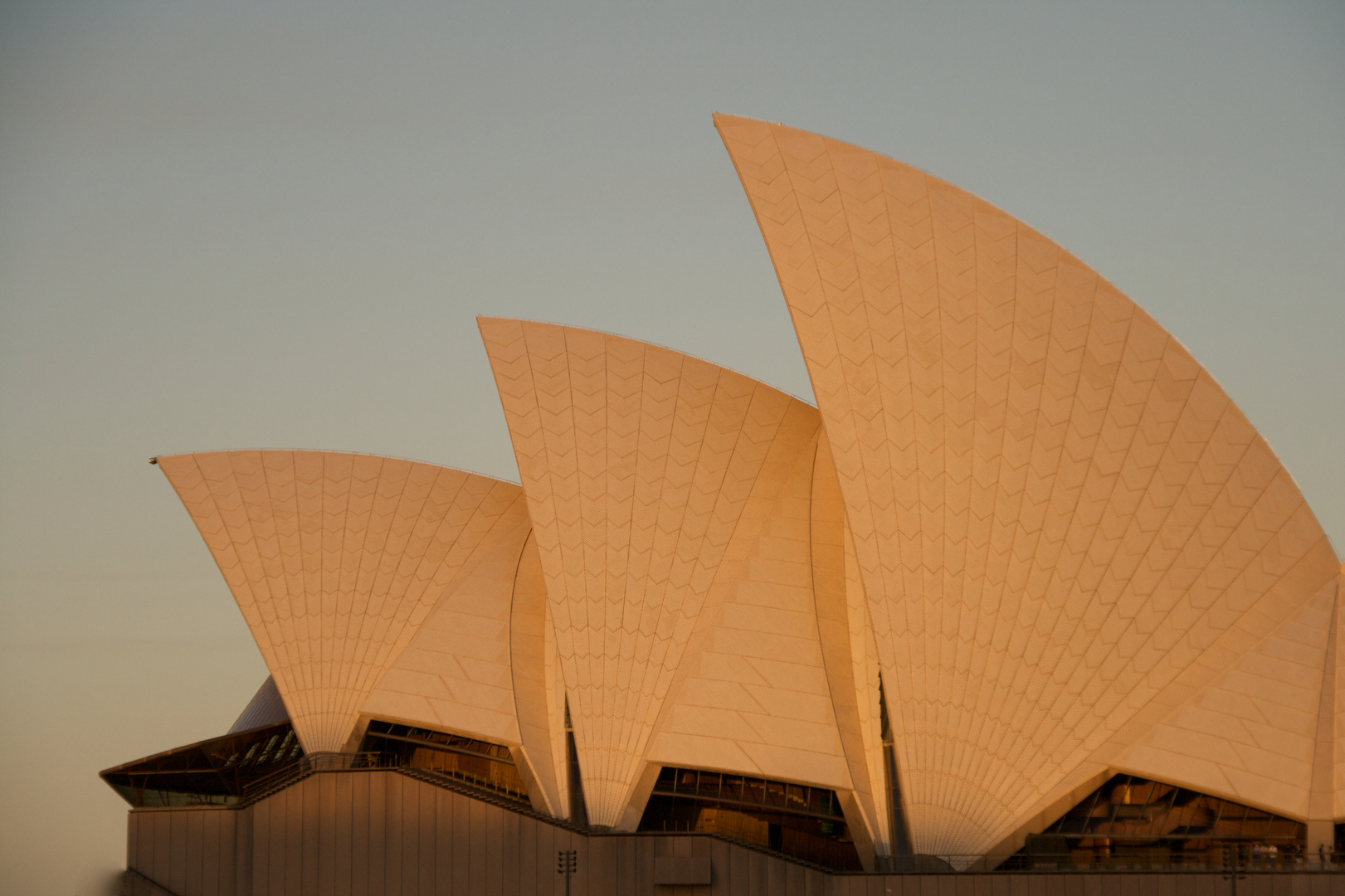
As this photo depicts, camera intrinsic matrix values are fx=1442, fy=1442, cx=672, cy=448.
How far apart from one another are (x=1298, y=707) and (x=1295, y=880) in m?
4.37

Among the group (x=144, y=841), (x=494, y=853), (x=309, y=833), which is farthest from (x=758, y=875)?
(x=144, y=841)

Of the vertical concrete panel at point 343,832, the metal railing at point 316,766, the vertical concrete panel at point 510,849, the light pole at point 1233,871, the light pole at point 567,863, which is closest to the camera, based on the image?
the light pole at point 1233,871

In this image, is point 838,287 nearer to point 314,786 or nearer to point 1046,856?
point 1046,856

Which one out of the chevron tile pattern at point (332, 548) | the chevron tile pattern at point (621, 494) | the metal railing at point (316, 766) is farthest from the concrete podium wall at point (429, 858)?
the chevron tile pattern at point (332, 548)

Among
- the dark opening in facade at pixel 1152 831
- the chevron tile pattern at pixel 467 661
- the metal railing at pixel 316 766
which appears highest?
the chevron tile pattern at pixel 467 661

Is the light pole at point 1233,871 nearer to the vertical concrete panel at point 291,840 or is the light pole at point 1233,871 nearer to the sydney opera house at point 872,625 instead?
the sydney opera house at point 872,625

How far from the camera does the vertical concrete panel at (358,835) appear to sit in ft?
121

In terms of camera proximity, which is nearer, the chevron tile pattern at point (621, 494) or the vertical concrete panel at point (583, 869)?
the vertical concrete panel at point (583, 869)

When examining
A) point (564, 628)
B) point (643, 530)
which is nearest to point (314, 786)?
point (564, 628)

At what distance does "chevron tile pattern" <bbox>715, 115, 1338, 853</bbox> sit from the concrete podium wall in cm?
361

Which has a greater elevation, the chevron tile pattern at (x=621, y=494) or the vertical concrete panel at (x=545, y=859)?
the chevron tile pattern at (x=621, y=494)

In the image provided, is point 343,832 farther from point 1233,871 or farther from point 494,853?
point 1233,871

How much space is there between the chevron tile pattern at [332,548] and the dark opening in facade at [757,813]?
8.84m

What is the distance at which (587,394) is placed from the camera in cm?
3966
